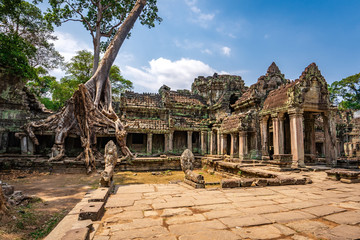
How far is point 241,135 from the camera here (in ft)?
40.2

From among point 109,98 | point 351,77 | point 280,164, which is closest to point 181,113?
point 109,98

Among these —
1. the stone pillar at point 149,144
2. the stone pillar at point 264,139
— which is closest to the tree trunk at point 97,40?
the stone pillar at point 149,144

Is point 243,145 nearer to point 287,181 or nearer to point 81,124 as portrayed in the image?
point 287,181

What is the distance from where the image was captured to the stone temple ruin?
404 inches

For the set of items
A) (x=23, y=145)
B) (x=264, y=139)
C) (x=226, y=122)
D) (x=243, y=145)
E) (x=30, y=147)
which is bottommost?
(x=30, y=147)

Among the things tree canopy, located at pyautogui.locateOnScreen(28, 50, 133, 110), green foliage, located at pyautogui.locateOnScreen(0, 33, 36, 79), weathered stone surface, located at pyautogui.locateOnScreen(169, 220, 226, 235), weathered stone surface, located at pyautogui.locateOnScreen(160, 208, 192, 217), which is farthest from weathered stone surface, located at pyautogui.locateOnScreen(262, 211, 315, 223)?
tree canopy, located at pyautogui.locateOnScreen(28, 50, 133, 110)

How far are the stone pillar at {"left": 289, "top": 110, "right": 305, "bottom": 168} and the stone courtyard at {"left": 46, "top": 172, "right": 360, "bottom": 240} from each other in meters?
4.59

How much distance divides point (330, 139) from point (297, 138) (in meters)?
2.72

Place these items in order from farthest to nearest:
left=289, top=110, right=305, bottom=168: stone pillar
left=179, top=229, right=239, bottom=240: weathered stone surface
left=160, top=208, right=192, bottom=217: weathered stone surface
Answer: left=289, top=110, right=305, bottom=168: stone pillar, left=160, top=208, right=192, bottom=217: weathered stone surface, left=179, top=229, right=239, bottom=240: weathered stone surface

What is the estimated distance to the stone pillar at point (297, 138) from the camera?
9469mm

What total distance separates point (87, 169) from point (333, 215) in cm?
1195

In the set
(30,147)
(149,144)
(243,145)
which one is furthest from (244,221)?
(30,147)

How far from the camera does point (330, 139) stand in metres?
10.7

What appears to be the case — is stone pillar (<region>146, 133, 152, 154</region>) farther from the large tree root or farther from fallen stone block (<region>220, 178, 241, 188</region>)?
fallen stone block (<region>220, 178, 241, 188</region>)
